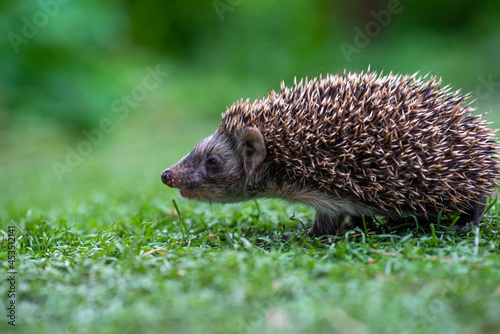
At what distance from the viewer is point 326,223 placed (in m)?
6.31

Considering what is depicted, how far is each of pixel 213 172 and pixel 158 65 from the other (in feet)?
66.2

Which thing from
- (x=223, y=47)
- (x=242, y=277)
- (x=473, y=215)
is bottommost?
(x=242, y=277)

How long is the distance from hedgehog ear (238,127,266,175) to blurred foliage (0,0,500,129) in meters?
13.0

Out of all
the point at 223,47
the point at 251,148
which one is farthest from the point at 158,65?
the point at 251,148

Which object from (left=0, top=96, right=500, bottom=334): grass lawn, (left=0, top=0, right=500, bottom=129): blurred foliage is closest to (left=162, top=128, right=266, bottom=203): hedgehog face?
(left=0, top=96, right=500, bottom=334): grass lawn

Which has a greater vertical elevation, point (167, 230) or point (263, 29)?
point (263, 29)

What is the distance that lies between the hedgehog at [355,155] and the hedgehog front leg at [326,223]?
0.01m

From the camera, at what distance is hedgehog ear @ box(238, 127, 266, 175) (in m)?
6.20

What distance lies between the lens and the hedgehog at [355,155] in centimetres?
580

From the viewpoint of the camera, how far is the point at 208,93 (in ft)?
78.0

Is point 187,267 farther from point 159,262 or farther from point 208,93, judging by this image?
point 208,93

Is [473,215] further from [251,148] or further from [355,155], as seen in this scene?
[251,148]

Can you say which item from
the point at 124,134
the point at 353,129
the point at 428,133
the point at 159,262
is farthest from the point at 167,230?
the point at 124,134

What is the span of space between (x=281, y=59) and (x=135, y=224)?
1896 cm
